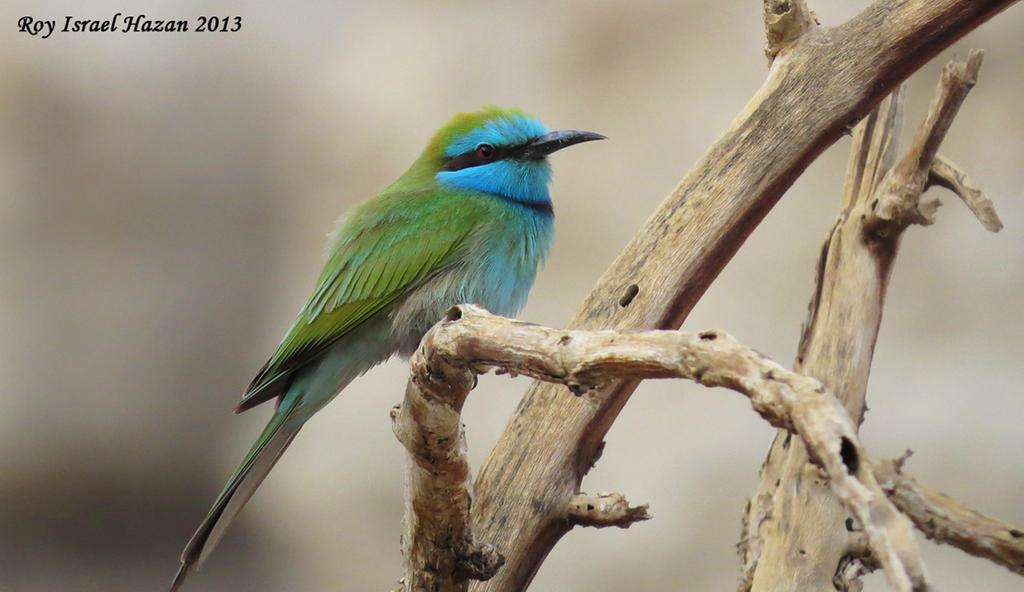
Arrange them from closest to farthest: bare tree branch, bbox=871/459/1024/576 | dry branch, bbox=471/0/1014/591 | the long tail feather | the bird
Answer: bare tree branch, bbox=871/459/1024/576 < dry branch, bbox=471/0/1014/591 < the long tail feather < the bird

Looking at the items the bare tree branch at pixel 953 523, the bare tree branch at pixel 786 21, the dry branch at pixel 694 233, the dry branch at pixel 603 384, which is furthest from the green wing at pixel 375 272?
the bare tree branch at pixel 953 523

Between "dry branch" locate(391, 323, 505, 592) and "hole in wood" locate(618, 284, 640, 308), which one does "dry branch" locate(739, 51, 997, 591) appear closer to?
"hole in wood" locate(618, 284, 640, 308)

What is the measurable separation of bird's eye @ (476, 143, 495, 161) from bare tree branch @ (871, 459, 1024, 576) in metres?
1.53

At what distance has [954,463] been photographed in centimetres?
389

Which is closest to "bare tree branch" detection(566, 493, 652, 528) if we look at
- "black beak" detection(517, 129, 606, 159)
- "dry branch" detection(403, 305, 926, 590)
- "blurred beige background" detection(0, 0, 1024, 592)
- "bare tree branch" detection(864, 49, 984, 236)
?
"dry branch" detection(403, 305, 926, 590)

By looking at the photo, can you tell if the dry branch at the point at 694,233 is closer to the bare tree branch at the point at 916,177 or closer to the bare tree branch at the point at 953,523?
A: the bare tree branch at the point at 916,177

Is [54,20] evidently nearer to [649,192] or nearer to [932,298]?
[649,192]

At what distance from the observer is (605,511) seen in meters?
1.98

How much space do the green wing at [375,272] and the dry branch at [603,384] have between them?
2.57 feet

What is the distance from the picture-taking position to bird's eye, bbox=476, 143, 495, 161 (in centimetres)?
291

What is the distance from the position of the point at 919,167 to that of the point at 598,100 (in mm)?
2319

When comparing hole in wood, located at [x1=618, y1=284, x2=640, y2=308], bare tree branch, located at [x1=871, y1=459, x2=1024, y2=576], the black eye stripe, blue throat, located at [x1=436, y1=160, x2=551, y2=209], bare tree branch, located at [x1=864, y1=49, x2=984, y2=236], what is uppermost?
the black eye stripe

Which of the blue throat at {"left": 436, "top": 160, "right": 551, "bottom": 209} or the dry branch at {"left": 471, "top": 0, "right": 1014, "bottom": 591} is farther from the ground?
the blue throat at {"left": 436, "top": 160, "right": 551, "bottom": 209}

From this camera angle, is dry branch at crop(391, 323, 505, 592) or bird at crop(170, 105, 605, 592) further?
bird at crop(170, 105, 605, 592)
